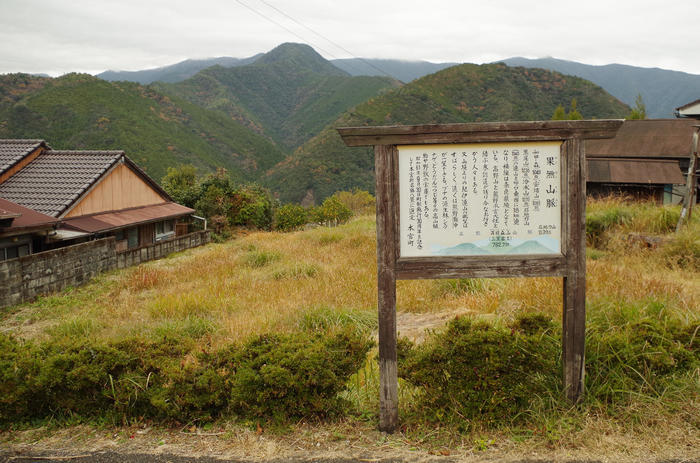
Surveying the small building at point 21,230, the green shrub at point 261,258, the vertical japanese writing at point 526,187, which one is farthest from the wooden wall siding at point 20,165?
the vertical japanese writing at point 526,187

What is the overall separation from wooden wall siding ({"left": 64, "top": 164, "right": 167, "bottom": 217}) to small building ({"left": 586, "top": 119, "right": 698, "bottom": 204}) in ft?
60.2

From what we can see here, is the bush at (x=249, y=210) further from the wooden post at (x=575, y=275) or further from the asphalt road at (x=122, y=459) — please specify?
the wooden post at (x=575, y=275)

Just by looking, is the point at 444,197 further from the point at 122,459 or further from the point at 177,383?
the point at 122,459

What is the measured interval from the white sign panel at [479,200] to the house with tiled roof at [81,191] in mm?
13329

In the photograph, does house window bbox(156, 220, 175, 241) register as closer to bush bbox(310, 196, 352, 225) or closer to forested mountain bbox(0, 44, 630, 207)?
bush bbox(310, 196, 352, 225)

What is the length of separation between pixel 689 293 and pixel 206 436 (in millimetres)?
6118

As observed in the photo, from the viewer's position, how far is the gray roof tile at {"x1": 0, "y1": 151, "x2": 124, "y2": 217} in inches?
586

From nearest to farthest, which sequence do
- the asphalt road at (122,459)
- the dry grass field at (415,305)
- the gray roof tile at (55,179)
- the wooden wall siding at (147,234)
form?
the asphalt road at (122,459) → the dry grass field at (415,305) → the gray roof tile at (55,179) → the wooden wall siding at (147,234)

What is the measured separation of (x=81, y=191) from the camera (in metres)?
15.3

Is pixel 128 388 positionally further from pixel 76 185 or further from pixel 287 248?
pixel 76 185

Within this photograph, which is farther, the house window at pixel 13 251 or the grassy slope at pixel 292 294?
the house window at pixel 13 251

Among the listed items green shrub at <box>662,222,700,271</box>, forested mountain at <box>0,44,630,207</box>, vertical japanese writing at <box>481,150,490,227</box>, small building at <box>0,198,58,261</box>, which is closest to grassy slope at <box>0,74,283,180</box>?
forested mountain at <box>0,44,630,207</box>

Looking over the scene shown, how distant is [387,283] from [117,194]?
17328 millimetres

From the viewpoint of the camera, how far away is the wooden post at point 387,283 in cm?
327
